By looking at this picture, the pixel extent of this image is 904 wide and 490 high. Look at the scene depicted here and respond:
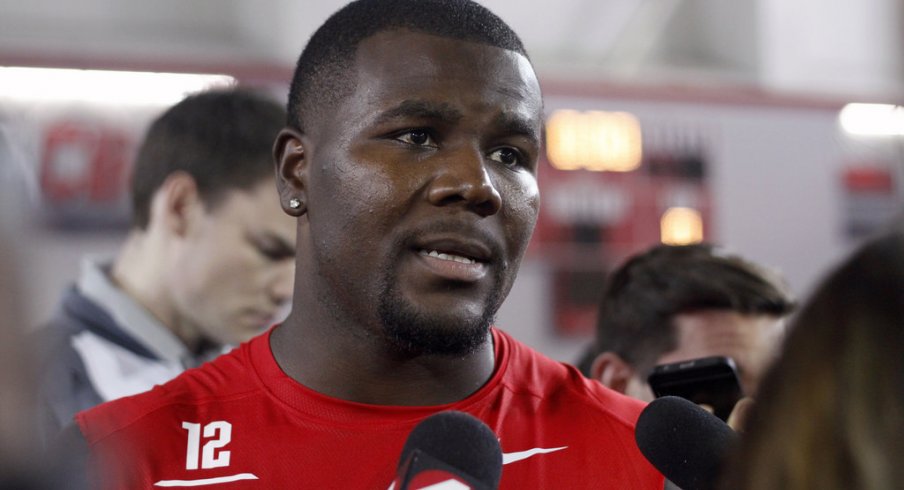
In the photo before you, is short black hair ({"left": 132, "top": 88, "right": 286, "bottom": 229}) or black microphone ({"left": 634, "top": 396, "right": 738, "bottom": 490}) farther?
short black hair ({"left": 132, "top": 88, "right": 286, "bottom": 229})

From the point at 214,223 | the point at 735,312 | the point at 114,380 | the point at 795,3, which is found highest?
the point at 795,3

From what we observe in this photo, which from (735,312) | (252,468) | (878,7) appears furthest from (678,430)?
(878,7)

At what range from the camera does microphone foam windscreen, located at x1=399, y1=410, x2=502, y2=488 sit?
2.60 feet

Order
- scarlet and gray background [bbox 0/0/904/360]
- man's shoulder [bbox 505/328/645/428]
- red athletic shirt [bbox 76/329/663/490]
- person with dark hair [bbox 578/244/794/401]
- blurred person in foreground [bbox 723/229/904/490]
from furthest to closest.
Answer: scarlet and gray background [bbox 0/0/904/360], person with dark hair [bbox 578/244/794/401], man's shoulder [bbox 505/328/645/428], red athletic shirt [bbox 76/329/663/490], blurred person in foreground [bbox 723/229/904/490]

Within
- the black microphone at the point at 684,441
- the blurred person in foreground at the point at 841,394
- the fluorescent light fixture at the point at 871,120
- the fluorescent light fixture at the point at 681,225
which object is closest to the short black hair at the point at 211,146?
the black microphone at the point at 684,441

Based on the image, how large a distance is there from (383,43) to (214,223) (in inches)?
30.1

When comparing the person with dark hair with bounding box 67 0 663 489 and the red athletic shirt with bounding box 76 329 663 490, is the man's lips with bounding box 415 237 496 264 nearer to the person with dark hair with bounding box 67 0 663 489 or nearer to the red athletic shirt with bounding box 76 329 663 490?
the person with dark hair with bounding box 67 0 663 489

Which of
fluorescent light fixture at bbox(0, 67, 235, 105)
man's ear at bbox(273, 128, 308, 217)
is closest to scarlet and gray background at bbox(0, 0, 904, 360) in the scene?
fluorescent light fixture at bbox(0, 67, 235, 105)

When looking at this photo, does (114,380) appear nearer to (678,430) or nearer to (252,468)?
(252,468)

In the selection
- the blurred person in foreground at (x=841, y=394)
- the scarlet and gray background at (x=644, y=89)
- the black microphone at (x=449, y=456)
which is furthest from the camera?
the scarlet and gray background at (x=644, y=89)

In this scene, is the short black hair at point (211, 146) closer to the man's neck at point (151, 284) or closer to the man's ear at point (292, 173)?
the man's neck at point (151, 284)

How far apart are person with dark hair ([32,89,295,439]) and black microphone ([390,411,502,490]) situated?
39.2 inches

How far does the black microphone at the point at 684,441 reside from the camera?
2.93 feet

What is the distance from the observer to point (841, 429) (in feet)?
1.88
